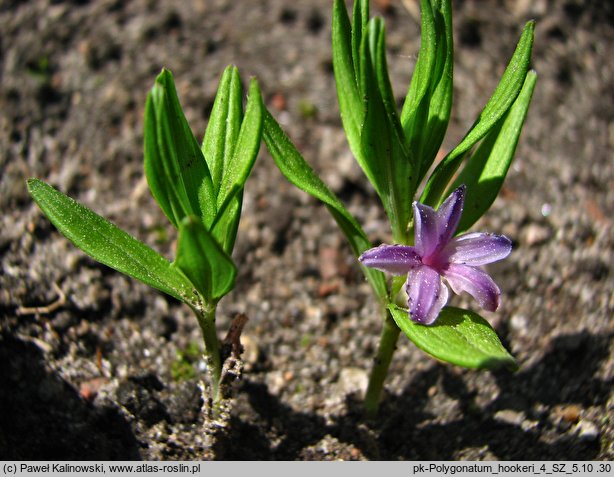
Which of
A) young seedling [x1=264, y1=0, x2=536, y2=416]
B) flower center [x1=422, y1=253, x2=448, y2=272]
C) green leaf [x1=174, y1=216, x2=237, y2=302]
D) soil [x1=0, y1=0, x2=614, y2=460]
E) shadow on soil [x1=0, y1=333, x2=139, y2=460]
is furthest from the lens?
soil [x1=0, y1=0, x2=614, y2=460]

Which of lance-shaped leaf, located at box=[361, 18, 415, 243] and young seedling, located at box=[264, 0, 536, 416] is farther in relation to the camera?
young seedling, located at box=[264, 0, 536, 416]

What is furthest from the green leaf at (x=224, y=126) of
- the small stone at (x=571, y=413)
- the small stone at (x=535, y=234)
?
the small stone at (x=535, y=234)

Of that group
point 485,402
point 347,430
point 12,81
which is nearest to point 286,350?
point 347,430

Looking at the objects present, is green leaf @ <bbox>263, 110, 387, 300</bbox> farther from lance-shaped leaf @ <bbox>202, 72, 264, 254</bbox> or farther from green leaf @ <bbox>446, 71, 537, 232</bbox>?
green leaf @ <bbox>446, 71, 537, 232</bbox>

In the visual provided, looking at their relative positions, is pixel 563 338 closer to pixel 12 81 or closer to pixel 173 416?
pixel 173 416

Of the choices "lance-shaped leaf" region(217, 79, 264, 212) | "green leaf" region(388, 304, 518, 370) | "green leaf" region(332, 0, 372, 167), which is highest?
"green leaf" region(332, 0, 372, 167)

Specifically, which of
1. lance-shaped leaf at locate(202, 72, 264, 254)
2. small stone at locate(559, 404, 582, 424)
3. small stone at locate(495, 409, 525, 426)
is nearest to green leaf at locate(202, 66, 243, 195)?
lance-shaped leaf at locate(202, 72, 264, 254)

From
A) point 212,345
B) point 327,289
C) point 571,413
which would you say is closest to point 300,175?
point 212,345
